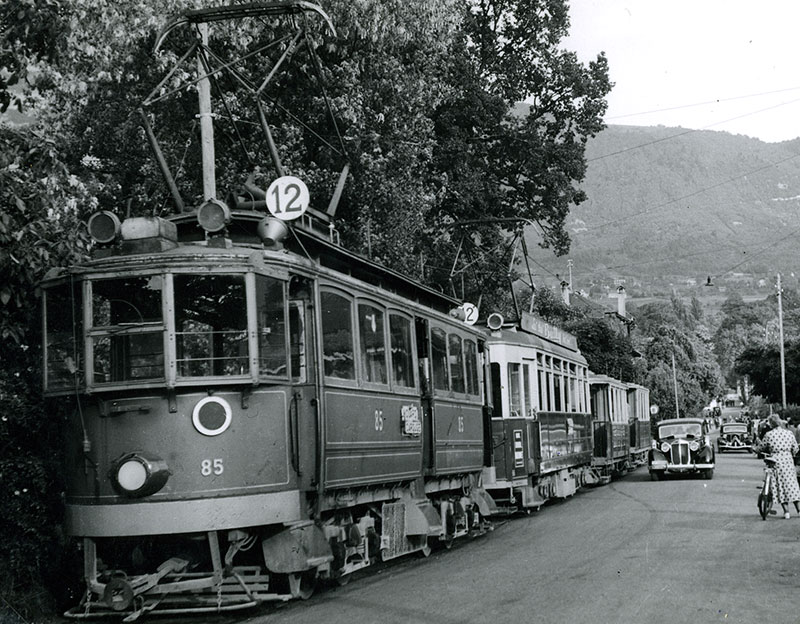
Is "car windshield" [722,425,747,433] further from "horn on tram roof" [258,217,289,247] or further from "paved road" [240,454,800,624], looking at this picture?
"horn on tram roof" [258,217,289,247]

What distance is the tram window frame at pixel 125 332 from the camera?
8.98 metres

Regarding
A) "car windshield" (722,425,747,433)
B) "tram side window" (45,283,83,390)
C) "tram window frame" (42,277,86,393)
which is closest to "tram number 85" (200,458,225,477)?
"tram window frame" (42,277,86,393)

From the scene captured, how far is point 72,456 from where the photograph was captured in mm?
9297

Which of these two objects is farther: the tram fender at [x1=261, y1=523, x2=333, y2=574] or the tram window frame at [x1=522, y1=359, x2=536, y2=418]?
the tram window frame at [x1=522, y1=359, x2=536, y2=418]

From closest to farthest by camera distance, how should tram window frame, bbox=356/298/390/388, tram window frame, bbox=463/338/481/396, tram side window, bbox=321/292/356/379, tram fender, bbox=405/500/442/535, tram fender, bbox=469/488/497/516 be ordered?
tram side window, bbox=321/292/356/379 → tram window frame, bbox=356/298/390/388 → tram fender, bbox=405/500/442/535 → tram window frame, bbox=463/338/481/396 → tram fender, bbox=469/488/497/516

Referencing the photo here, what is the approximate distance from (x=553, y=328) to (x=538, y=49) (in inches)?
378

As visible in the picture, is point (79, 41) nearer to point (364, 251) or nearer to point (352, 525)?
point (364, 251)

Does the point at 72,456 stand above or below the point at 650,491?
above

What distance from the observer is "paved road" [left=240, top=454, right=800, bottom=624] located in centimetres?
901

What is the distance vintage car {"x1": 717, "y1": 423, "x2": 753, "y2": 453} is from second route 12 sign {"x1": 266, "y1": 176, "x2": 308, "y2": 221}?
151 feet

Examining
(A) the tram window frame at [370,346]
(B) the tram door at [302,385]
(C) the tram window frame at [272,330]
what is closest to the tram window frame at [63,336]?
(C) the tram window frame at [272,330]

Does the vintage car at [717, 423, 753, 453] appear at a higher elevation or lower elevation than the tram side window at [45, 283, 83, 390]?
lower

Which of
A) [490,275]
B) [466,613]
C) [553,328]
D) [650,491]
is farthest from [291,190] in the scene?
[490,275]

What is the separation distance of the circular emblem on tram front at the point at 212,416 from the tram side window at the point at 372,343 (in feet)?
7.80
